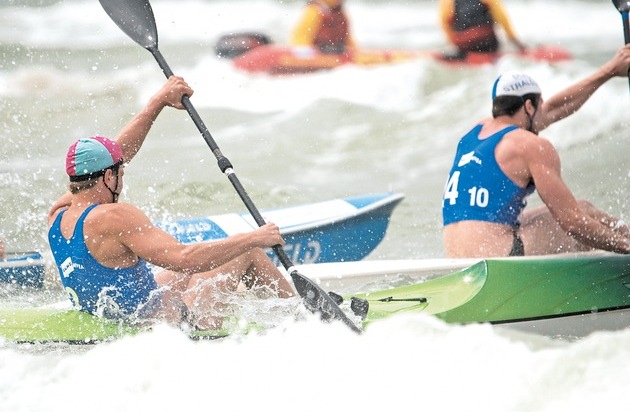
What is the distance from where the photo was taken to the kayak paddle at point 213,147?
5301 mm


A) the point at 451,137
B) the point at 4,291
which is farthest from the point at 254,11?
the point at 4,291

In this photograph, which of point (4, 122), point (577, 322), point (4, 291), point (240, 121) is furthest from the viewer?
point (240, 121)

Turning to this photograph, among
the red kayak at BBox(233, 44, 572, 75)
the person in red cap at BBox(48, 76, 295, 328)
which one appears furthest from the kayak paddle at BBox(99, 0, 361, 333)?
the red kayak at BBox(233, 44, 572, 75)

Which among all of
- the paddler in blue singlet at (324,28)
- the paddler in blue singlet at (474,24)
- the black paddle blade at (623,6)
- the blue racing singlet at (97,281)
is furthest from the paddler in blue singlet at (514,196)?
the paddler in blue singlet at (324,28)

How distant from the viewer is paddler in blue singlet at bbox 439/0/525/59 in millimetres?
15383

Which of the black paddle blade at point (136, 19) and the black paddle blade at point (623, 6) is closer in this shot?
the black paddle blade at point (136, 19)

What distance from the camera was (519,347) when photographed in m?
4.81

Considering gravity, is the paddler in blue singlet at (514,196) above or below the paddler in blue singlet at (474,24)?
above

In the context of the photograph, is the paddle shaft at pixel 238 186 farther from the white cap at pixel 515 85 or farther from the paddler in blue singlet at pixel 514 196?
the white cap at pixel 515 85

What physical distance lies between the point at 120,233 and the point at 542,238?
257 cm

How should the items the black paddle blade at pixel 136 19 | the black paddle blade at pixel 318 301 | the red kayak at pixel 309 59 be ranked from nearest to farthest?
the black paddle blade at pixel 318 301 < the black paddle blade at pixel 136 19 < the red kayak at pixel 309 59

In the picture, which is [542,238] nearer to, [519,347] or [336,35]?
[519,347]

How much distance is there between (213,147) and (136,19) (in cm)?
123

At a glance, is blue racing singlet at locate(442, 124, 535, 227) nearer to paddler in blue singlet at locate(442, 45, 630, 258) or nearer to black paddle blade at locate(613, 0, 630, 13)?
paddler in blue singlet at locate(442, 45, 630, 258)
